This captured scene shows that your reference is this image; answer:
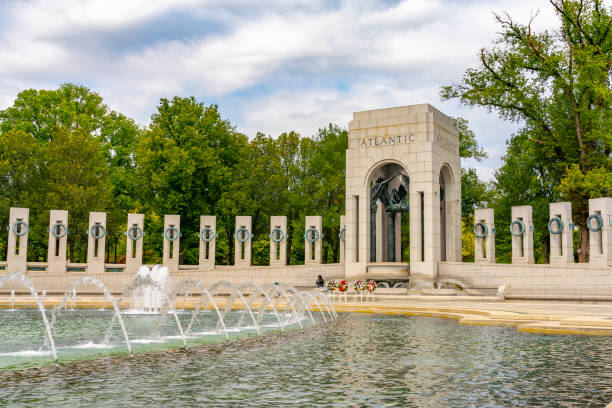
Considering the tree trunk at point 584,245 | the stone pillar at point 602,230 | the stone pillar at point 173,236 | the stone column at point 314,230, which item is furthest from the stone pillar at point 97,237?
the tree trunk at point 584,245

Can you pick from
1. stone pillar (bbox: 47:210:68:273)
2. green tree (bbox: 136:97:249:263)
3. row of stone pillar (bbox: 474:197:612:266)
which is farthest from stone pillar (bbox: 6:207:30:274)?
row of stone pillar (bbox: 474:197:612:266)

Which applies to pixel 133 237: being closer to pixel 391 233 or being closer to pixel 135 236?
pixel 135 236

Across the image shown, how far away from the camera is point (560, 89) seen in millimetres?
41688

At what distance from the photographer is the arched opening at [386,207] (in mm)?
36438

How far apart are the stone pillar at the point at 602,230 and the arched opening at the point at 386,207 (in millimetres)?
9999

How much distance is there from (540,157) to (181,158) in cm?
2506

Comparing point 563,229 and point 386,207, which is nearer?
point 563,229

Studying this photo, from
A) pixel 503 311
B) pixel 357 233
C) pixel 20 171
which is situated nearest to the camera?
pixel 503 311

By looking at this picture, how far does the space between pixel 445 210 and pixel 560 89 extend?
1273 cm

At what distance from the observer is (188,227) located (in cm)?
4431

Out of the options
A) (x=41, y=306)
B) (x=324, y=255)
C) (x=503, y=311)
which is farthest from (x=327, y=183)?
(x=41, y=306)

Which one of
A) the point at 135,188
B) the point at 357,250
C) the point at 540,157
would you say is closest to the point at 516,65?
the point at 540,157

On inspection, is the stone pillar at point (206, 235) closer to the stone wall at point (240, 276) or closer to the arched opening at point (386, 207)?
the stone wall at point (240, 276)

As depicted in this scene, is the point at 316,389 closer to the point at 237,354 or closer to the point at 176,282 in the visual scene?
the point at 237,354
